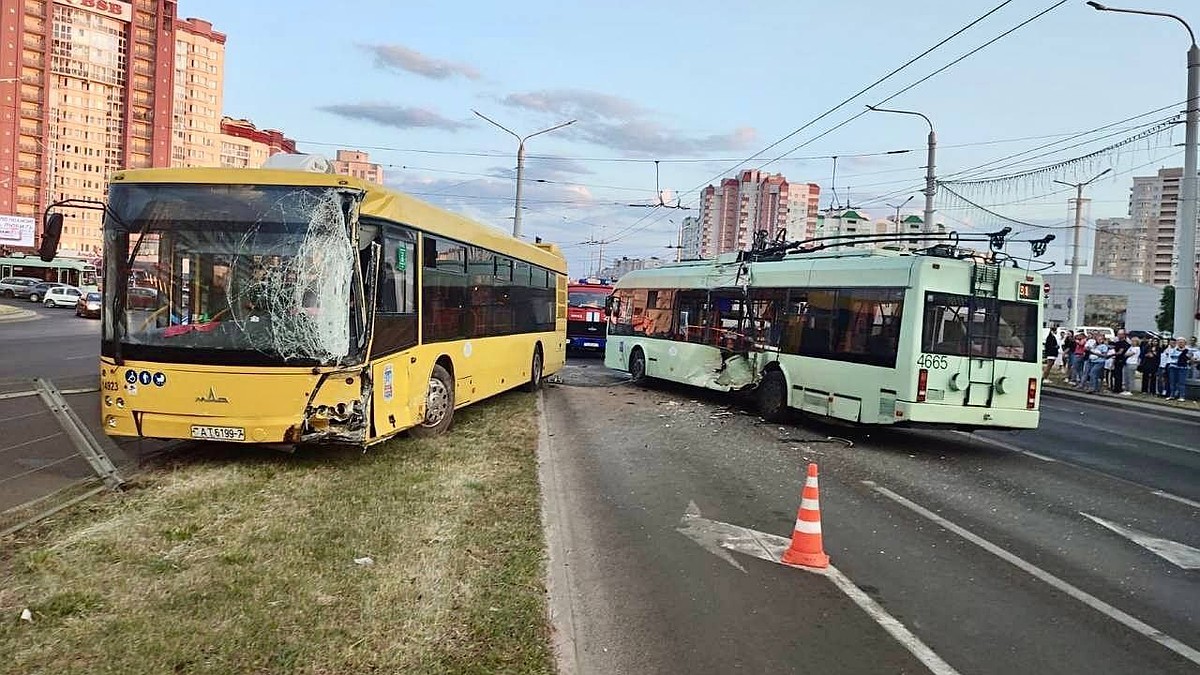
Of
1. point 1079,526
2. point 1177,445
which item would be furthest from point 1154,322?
point 1079,526

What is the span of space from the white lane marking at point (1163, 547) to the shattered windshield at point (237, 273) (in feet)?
24.3

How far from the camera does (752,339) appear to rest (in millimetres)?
15922

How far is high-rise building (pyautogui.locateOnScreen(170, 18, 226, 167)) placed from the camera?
4323 inches

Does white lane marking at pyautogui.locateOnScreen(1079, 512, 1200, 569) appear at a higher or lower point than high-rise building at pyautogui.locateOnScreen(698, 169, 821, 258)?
lower

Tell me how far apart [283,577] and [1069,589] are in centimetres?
537

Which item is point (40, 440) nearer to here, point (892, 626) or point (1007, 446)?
point (892, 626)

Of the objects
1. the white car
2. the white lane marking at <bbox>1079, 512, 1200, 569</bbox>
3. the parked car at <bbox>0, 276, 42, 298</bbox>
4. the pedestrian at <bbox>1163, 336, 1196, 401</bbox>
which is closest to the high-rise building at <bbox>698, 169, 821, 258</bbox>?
the pedestrian at <bbox>1163, 336, 1196, 401</bbox>

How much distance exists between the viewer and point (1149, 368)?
2347 cm

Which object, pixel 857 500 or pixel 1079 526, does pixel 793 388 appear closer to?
pixel 857 500

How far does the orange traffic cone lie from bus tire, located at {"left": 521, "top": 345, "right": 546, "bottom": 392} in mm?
11052

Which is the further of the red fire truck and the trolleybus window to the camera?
the red fire truck

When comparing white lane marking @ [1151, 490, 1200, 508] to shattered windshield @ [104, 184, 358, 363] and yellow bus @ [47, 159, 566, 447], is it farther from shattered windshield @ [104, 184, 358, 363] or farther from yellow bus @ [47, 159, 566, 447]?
shattered windshield @ [104, 184, 358, 363]

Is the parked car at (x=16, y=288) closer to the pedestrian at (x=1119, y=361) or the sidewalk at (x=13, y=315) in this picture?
the sidewalk at (x=13, y=315)

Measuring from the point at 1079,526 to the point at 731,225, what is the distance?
63.4 metres
